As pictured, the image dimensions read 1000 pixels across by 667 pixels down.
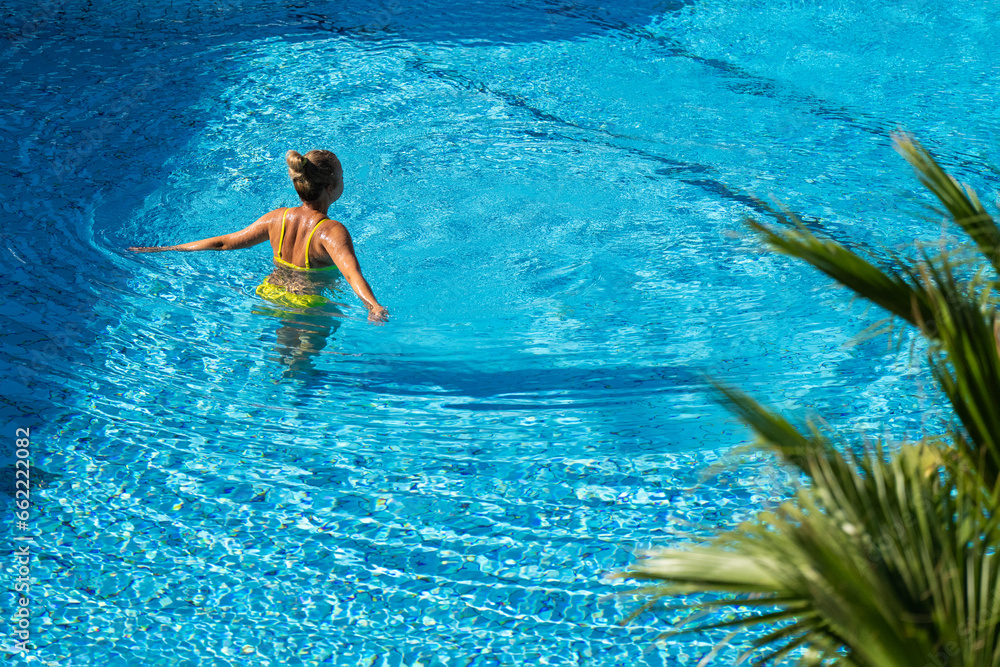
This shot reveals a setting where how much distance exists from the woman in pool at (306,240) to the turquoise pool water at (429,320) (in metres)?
0.21

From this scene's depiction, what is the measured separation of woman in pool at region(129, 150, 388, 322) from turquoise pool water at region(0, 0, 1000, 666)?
0.69ft

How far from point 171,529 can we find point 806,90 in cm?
713

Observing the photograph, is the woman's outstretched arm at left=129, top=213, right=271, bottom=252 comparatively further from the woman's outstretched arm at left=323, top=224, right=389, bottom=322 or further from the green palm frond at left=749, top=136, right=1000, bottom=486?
the green palm frond at left=749, top=136, right=1000, bottom=486

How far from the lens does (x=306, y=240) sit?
4.70 m

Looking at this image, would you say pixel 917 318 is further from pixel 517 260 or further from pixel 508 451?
pixel 517 260

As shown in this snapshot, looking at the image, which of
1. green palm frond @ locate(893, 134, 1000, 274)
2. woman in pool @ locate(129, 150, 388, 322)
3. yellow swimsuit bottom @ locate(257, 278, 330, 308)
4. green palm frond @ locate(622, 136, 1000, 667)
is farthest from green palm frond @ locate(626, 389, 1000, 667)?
yellow swimsuit bottom @ locate(257, 278, 330, 308)

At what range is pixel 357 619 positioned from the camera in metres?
3.35

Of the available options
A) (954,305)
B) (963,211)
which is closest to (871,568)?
(954,305)

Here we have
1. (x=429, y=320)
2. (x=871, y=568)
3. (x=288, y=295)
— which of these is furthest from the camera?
(x=429, y=320)

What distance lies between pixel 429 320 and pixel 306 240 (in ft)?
3.04

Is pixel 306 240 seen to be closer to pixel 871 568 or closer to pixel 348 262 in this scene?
pixel 348 262

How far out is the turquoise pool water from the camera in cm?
348

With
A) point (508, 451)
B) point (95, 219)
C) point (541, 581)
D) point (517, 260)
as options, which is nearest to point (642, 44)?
point (517, 260)

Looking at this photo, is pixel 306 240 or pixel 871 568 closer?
pixel 871 568
